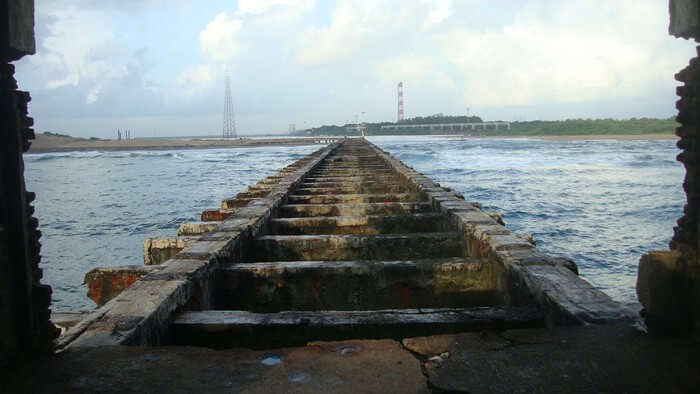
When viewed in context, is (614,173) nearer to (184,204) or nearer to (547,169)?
(547,169)

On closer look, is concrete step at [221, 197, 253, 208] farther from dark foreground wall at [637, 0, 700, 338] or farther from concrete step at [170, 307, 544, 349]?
dark foreground wall at [637, 0, 700, 338]

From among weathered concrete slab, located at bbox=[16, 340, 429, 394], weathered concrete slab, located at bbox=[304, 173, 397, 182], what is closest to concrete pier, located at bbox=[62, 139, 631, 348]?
weathered concrete slab, located at bbox=[16, 340, 429, 394]

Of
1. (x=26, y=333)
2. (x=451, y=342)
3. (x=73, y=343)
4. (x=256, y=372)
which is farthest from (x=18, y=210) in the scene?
(x=451, y=342)

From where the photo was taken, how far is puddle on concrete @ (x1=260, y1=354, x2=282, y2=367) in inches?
79.7

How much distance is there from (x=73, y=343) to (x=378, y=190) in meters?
7.18

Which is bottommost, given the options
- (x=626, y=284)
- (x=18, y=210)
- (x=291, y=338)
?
(x=626, y=284)

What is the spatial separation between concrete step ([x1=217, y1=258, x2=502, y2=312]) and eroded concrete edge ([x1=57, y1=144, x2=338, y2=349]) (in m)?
0.27

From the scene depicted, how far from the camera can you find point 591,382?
1.77 m

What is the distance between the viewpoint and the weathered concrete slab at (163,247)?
4.76 metres

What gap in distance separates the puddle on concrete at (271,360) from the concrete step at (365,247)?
2.41 meters

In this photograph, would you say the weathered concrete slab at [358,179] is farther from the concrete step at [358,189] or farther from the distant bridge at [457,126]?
→ the distant bridge at [457,126]

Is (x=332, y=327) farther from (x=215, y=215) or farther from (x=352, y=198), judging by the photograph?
(x=352, y=198)

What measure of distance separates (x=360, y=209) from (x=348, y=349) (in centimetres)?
424

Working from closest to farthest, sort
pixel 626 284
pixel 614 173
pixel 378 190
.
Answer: pixel 626 284, pixel 378 190, pixel 614 173
